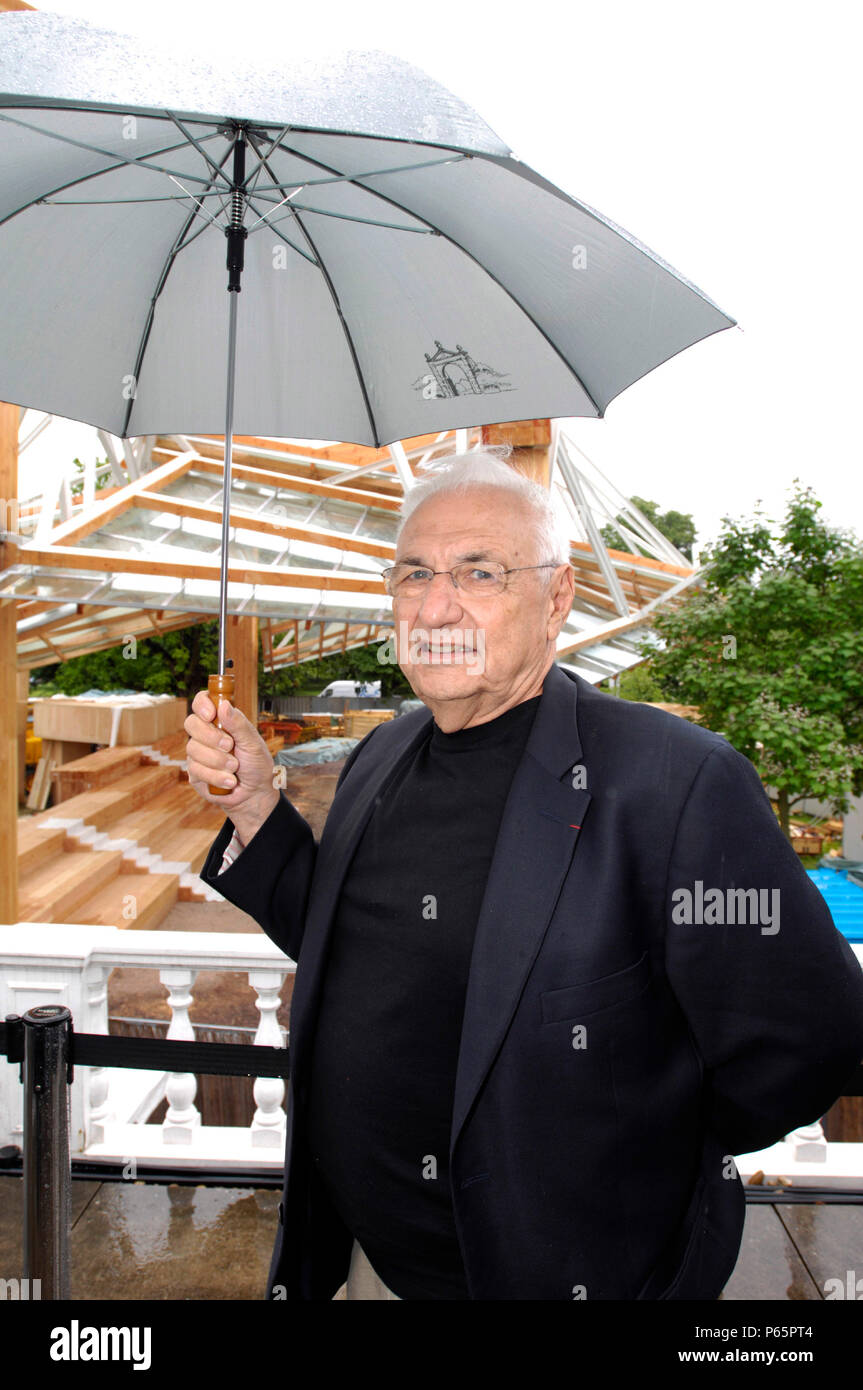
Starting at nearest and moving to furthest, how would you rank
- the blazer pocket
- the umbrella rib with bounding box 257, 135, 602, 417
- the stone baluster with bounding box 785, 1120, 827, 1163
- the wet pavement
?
the blazer pocket
the umbrella rib with bounding box 257, 135, 602, 417
the wet pavement
the stone baluster with bounding box 785, 1120, 827, 1163

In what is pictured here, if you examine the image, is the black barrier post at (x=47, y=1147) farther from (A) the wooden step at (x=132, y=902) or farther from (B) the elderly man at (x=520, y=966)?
(A) the wooden step at (x=132, y=902)

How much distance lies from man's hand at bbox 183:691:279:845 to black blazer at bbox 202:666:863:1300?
0.54 metres

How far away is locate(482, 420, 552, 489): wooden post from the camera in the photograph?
286cm

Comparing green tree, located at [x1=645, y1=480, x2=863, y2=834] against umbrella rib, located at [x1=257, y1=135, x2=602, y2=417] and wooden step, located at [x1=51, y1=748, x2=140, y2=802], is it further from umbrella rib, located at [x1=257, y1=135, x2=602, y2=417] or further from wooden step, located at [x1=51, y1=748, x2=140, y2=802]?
wooden step, located at [x1=51, y1=748, x2=140, y2=802]

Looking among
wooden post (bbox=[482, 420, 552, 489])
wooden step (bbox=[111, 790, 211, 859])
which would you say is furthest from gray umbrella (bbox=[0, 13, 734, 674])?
wooden step (bbox=[111, 790, 211, 859])

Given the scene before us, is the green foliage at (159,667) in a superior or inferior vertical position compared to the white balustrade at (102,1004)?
superior

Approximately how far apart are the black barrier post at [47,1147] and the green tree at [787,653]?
326 inches

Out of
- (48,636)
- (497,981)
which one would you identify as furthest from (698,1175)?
(48,636)

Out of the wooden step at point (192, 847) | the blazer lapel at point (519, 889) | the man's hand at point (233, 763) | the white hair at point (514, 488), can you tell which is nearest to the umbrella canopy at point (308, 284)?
the white hair at point (514, 488)

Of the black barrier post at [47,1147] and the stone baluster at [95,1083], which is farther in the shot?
Result: the stone baluster at [95,1083]

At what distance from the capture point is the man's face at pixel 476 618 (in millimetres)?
1551

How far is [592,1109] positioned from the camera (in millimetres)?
1312

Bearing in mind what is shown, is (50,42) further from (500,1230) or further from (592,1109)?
(500,1230)
